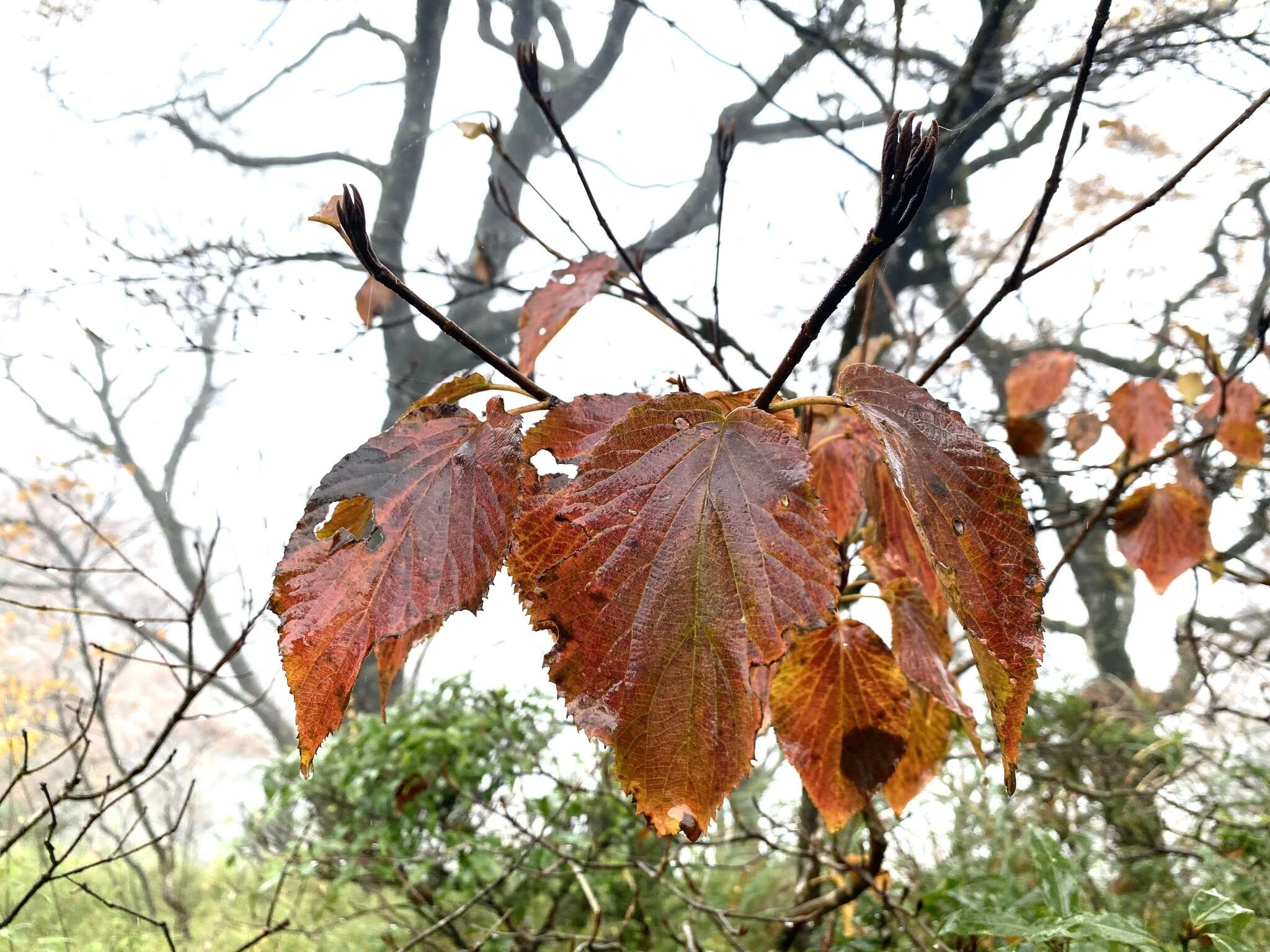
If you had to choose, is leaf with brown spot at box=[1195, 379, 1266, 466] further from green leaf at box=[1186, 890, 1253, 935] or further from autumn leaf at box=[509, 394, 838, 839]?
autumn leaf at box=[509, 394, 838, 839]

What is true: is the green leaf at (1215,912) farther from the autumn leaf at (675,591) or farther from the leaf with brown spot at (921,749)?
the autumn leaf at (675,591)

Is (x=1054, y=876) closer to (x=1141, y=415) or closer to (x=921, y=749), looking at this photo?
(x=921, y=749)

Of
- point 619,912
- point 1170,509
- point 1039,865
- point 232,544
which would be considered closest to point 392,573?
point 1039,865

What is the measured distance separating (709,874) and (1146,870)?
2.37ft

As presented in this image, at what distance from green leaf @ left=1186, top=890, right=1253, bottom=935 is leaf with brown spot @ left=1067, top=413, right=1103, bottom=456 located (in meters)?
0.89

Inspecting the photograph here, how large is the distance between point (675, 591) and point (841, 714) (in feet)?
0.68

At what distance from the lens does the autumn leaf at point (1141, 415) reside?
824 mm

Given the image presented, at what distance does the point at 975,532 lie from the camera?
0.24m

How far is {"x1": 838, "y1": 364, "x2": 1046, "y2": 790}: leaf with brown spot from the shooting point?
0.73 feet

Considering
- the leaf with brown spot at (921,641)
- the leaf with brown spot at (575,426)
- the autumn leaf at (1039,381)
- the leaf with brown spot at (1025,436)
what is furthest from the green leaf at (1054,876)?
the autumn leaf at (1039,381)

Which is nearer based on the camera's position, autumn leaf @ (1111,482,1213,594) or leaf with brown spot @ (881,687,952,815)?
leaf with brown spot @ (881,687,952,815)

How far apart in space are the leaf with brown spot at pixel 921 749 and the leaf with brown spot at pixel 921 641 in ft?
0.14

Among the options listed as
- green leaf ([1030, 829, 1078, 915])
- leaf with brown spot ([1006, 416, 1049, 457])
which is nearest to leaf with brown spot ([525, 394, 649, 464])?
green leaf ([1030, 829, 1078, 915])

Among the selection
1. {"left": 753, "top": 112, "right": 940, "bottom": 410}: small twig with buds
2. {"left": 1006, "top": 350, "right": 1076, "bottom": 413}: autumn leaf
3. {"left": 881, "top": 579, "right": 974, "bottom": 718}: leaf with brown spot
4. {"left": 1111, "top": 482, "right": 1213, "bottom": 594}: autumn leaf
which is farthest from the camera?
{"left": 1006, "top": 350, "right": 1076, "bottom": 413}: autumn leaf
